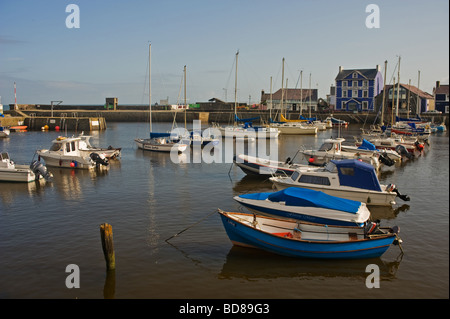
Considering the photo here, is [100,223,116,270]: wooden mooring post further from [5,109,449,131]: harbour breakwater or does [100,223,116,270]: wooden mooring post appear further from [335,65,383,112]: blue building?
[335,65,383,112]: blue building

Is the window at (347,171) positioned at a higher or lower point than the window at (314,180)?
higher

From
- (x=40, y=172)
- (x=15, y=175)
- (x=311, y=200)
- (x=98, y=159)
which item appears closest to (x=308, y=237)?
(x=311, y=200)

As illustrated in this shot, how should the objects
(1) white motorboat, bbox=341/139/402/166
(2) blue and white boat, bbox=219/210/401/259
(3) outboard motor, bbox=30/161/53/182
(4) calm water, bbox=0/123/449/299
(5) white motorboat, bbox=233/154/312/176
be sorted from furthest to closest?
(1) white motorboat, bbox=341/139/402/166
(5) white motorboat, bbox=233/154/312/176
(3) outboard motor, bbox=30/161/53/182
(2) blue and white boat, bbox=219/210/401/259
(4) calm water, bbox=0/123/449/299

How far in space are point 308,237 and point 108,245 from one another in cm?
745

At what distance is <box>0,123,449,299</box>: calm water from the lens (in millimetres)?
13547

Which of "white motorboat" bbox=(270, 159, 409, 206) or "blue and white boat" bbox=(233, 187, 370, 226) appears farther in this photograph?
"white motorboat" bbox=(270, 159, 409, 206)

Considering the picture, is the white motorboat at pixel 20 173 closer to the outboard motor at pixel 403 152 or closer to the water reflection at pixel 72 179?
the water reflection at pixel 72 179

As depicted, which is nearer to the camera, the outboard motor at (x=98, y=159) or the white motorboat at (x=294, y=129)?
the outboard motor at (x=98, y=159)

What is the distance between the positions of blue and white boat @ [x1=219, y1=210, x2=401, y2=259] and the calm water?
42 centimetres

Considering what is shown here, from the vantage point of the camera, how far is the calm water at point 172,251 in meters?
13.5

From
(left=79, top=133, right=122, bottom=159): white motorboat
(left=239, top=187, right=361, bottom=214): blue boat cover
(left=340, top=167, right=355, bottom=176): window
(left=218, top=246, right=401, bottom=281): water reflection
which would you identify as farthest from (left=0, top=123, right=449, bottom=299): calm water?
(left=79, top=133, right=122, bottom=159): white motorboat

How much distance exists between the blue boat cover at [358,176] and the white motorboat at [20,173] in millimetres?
19926

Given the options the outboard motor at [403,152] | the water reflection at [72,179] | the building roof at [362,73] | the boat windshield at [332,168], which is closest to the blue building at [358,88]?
the building roof at [362,73]

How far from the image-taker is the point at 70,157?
3388 cm
